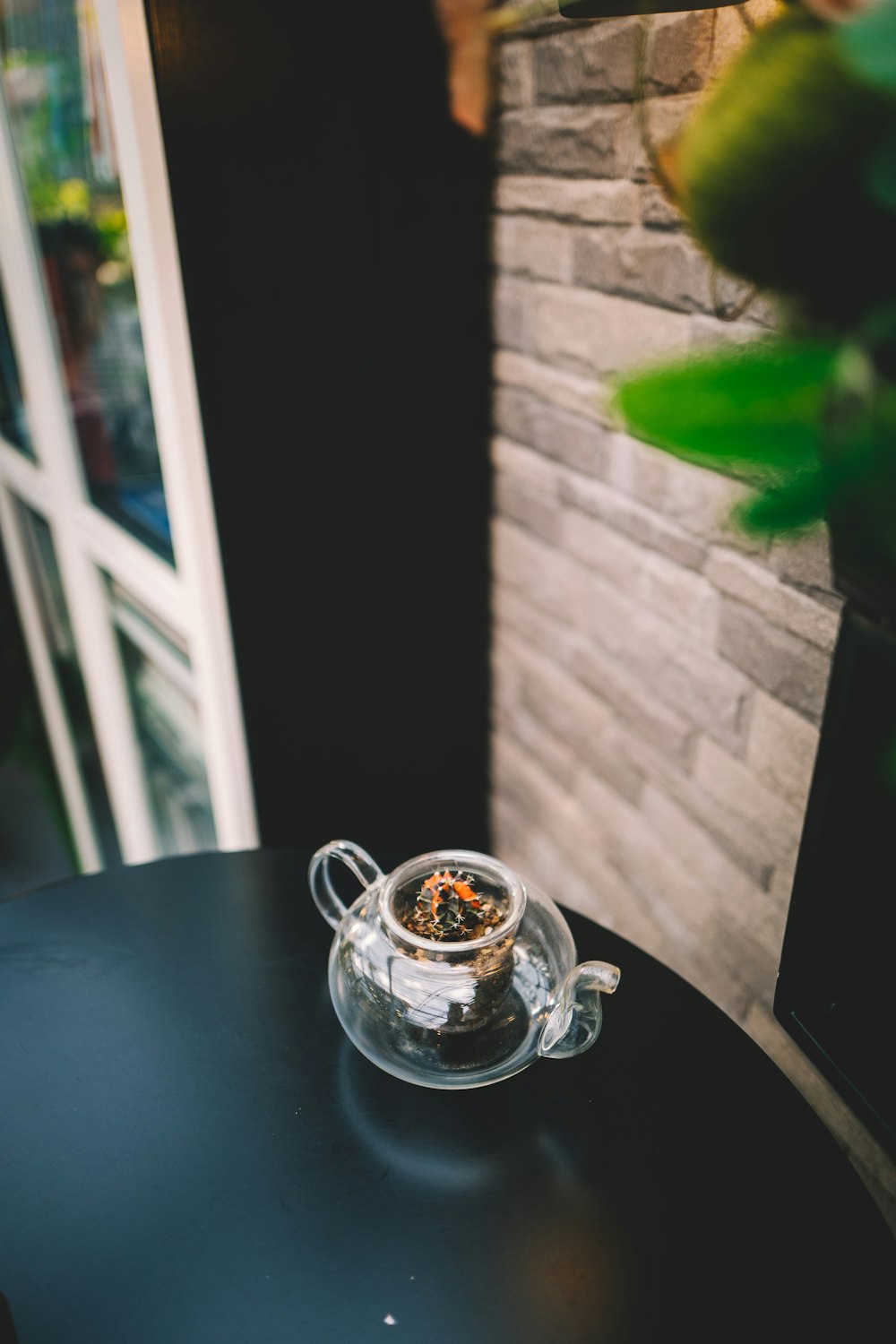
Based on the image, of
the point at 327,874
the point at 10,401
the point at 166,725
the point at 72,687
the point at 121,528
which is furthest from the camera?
the point at 72,687

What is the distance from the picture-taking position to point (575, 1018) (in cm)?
66

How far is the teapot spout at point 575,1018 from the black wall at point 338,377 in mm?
353

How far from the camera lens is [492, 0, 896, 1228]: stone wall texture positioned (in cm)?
84

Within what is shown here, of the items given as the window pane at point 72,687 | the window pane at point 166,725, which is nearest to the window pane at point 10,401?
the window pane at point 72,687

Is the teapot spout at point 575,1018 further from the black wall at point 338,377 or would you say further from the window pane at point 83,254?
the window pane at point 83,254

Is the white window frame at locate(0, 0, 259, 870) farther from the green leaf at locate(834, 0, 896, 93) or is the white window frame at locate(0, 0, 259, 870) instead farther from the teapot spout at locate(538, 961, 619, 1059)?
the green leaf at locate(834, 0, 896, 93)

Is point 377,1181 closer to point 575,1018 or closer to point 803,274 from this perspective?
point 575,1018

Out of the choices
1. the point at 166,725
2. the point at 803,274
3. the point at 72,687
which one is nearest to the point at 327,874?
the point at 803,274

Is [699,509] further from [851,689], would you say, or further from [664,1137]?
[664,1137]

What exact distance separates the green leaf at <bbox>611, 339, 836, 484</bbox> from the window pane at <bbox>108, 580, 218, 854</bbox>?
118cm

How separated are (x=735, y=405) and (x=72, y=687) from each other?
2007 mm

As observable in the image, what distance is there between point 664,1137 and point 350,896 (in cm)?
34

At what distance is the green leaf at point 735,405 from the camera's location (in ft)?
0.93

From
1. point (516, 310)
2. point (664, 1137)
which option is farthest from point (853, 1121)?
point (516, 310)
